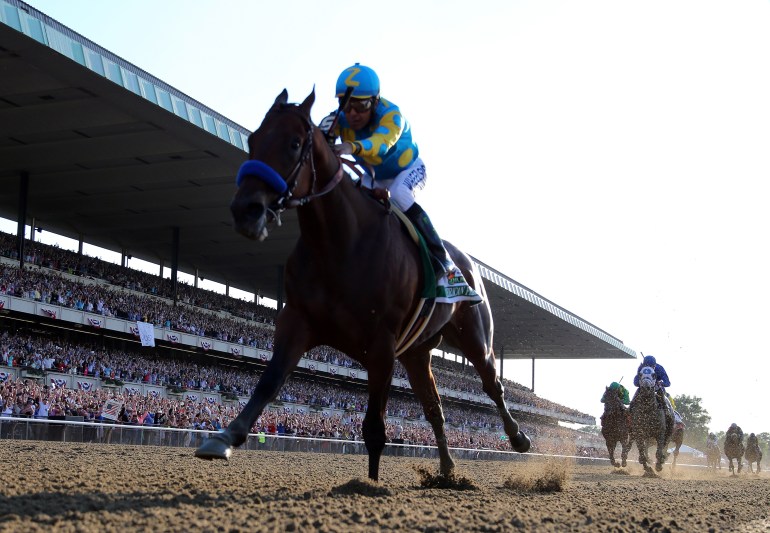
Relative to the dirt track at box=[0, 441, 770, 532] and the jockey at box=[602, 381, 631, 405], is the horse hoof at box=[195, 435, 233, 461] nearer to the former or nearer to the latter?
the dirt track at box=[0, 441, 770, 532]

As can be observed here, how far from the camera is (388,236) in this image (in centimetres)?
620

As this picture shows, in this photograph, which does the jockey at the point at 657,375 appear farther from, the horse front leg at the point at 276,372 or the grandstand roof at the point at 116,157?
the grandstand roof at the point at 116,157

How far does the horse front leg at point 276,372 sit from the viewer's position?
17.7 feet

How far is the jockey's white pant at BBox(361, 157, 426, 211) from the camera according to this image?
706 cm

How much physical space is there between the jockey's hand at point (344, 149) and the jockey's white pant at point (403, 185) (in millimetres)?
723

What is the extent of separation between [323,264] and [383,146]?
109 cm

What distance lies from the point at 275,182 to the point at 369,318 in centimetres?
120

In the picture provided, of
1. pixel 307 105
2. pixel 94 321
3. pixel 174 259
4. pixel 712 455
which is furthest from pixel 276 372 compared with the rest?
pixel 174 259

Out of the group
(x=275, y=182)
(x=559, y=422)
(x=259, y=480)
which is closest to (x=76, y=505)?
(x=275, y=182)

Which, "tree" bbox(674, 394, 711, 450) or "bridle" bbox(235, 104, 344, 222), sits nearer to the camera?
"bridle" bbox(235, 104, 344, 222)

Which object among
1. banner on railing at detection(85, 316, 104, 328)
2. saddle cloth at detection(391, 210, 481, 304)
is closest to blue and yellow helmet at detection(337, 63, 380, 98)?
saddle cloth at detection(391, 210, 481, 304)

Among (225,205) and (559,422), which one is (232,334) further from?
(559,422)

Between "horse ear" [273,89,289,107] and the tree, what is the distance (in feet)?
435

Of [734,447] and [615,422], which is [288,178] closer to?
[615,422]
